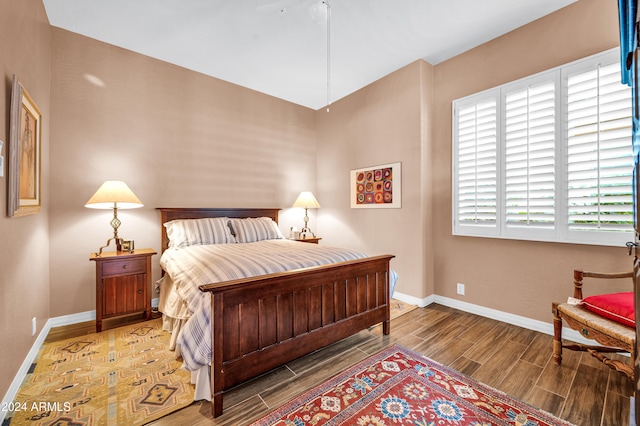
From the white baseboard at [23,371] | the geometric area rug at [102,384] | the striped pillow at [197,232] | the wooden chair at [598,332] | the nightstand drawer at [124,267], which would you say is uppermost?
the striped pillow at [197,232]

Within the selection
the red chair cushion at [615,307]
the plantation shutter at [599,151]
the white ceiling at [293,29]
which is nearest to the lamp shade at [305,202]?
the white ceiling at [293,29]

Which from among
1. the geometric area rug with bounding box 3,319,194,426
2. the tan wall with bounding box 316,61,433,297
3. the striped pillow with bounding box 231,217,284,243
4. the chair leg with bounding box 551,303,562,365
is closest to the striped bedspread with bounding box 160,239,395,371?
the geometric area rug with bounding box 3,319,194,426

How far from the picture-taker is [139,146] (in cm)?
324

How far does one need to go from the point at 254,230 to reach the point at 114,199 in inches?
60.2

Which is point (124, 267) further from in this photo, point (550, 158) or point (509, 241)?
point (550, 158)

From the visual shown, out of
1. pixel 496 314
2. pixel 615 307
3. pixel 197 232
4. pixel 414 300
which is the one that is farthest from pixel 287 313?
pixel 496 314

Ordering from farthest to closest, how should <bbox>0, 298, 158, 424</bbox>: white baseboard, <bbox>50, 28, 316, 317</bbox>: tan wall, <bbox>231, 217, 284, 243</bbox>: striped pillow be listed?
<bbox>231, 217, 284, 243</bbox>: striped pillow
<bbox>50, 28, 316, 317</bbox>: tan wall
<bbox>0, 298, 158, 424</bbox>: white baseboard

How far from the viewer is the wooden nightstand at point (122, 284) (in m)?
2.67

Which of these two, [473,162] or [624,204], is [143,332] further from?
[624,204]

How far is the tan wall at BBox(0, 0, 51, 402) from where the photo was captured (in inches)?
64.4

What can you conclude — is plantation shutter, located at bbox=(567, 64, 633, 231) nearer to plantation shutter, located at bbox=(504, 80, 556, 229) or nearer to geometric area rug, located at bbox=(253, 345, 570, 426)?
plantation shutter, located at bbox=(504, 80, 556, 229)

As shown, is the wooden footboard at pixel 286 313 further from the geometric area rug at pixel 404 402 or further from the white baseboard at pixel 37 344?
the white baseboard at pixel 37 344

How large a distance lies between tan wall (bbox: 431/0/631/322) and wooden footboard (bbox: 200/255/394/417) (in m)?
1.24

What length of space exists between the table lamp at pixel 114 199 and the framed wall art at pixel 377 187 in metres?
2.83
